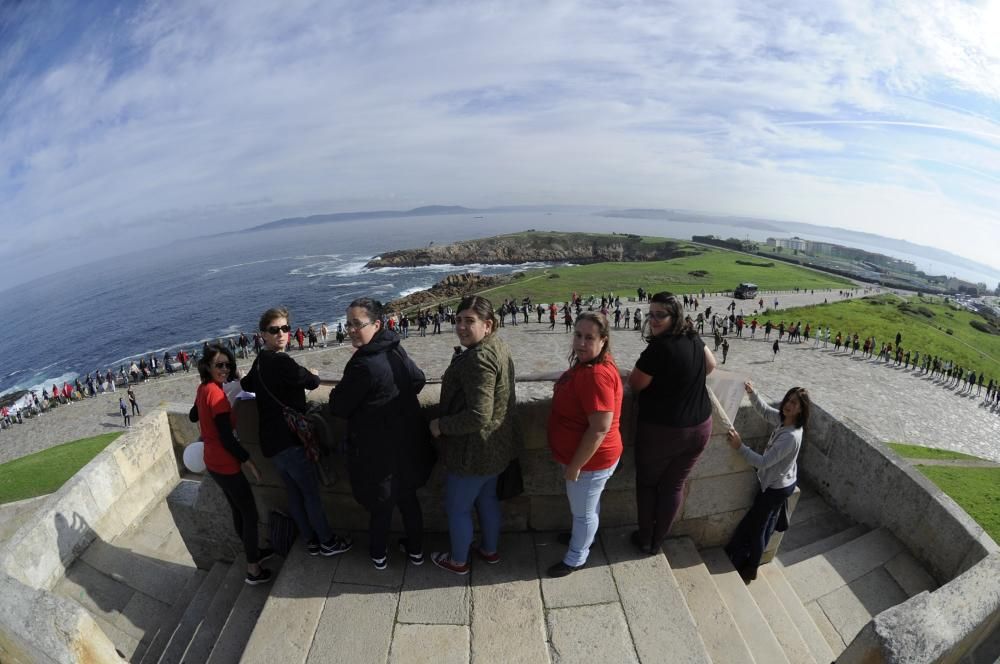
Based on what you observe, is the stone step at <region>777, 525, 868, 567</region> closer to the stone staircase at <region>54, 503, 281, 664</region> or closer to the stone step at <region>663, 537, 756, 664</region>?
the stone step at <region>663, 537, 756, 664</region>

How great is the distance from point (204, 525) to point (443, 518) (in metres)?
2.26

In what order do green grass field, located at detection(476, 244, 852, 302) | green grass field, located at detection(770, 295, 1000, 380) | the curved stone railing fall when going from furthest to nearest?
1. green grass field, located at detection(476, 244, 852, 302)
2. green grass field, located at detection(770, 295, 1000, 380)
3. the curved stone railing

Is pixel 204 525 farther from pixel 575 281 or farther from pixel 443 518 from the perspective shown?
pixel 575 281

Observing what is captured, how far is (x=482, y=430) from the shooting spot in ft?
9.68

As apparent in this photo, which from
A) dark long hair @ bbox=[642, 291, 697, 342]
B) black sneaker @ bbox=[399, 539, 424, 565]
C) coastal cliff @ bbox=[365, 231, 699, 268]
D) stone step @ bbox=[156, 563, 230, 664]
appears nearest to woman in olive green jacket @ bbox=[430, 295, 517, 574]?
black sneaker @ bbox=[399, 539, 424, 565]

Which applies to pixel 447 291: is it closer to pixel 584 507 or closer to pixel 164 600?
pixel 164 600

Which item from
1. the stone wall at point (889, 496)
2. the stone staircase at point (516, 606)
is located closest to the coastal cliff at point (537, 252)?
the stone wall at point (889, 496)

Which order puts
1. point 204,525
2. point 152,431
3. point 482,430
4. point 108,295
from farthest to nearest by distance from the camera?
1. point 108,295
2. point 152,431
3. point 204,525
4. point 482,430

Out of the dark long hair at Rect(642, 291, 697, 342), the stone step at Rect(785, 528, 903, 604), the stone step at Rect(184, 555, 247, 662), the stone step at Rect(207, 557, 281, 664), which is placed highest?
the dark long hair at Rect(642, 291, 697, 342)

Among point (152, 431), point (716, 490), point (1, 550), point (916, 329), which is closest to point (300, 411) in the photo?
point (1, 550)

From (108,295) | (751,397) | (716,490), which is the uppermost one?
(751,397)

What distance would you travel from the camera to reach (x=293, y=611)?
3137 mm

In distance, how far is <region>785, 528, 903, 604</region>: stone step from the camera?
4188 millimetres

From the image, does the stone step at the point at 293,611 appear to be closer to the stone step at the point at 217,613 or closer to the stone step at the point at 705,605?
the stone step at the point at 217,613
